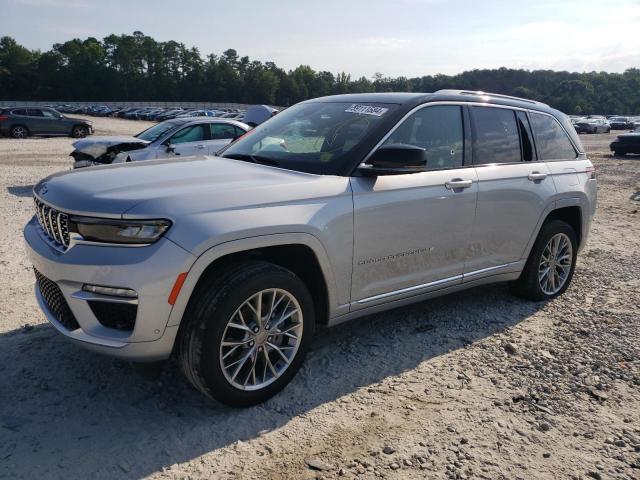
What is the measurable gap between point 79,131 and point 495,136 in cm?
2723

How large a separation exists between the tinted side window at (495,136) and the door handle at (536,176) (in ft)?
0.58

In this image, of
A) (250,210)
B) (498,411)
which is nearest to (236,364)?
(250,210)

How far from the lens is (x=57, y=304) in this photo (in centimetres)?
311

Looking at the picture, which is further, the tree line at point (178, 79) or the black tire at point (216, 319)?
the tree line at point (178, 79)

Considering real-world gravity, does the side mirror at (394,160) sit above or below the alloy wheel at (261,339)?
above

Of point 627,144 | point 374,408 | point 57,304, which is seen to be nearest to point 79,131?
point 627,144

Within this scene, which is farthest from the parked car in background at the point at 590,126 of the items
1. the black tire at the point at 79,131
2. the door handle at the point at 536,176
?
the door handle at the point at 536,176

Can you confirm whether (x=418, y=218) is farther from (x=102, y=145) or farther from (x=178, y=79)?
(x=178, y=79)

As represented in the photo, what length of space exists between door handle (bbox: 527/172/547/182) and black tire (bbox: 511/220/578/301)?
0.48m

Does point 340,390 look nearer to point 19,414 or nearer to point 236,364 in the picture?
point 236,364

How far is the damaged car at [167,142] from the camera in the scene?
35.3ft

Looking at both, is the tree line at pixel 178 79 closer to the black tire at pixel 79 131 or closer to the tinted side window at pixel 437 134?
the black tire at pixel 79 131

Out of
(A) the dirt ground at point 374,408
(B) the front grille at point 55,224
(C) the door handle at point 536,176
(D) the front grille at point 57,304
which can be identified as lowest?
(A) the dirt ground at point 374,408

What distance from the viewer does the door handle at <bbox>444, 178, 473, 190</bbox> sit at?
4.02 metres
